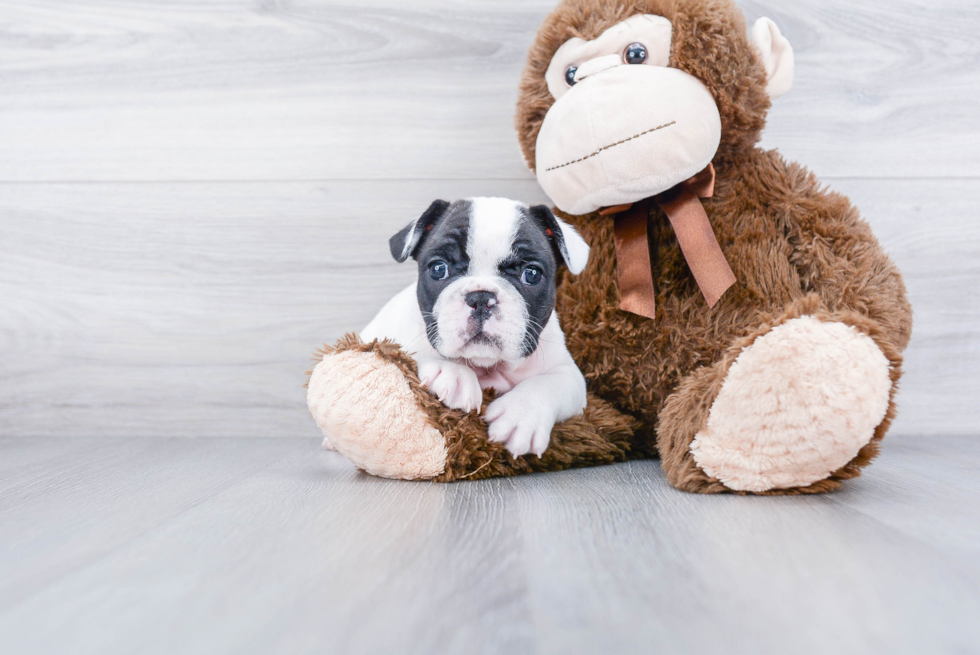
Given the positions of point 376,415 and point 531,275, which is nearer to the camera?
point 376,415

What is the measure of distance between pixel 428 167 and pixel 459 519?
0.99m

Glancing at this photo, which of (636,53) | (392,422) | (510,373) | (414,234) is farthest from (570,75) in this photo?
(392,422)

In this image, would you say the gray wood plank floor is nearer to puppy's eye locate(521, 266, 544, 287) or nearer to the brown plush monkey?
the brown plush monkey

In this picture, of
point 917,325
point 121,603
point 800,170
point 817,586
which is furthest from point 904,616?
point 917,325

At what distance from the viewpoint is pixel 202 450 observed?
1.40 m

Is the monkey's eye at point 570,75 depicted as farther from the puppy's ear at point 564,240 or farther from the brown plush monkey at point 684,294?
the puppy's ear at point 564,240

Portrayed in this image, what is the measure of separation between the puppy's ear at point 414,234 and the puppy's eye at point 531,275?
0.20 meters

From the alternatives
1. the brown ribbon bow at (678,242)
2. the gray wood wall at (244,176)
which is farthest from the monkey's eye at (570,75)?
the gray wood wall at (244,176)

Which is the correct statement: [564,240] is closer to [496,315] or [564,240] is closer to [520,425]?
[496,315]

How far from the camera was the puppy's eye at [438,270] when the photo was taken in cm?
109

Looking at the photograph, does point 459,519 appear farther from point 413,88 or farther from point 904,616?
point 413,88

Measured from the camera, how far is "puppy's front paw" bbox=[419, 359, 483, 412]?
100 cm

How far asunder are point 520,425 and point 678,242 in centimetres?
45

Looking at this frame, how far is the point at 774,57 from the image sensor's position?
1.19 m
